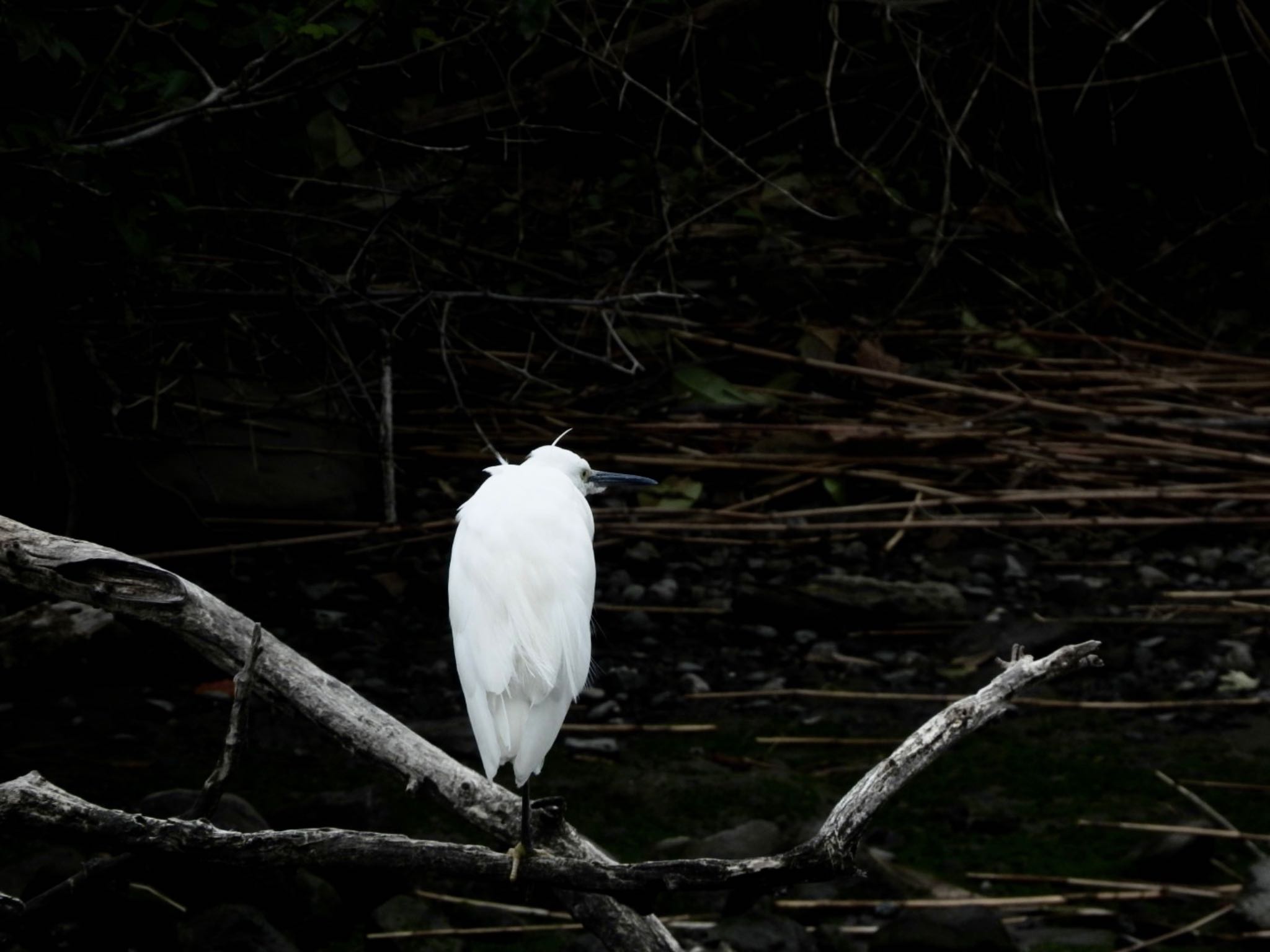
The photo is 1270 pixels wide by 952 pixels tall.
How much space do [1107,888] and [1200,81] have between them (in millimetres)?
5898

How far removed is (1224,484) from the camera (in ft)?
18.3

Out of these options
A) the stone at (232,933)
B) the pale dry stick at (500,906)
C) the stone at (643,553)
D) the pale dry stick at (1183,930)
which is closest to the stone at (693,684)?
the stone at (643,553)

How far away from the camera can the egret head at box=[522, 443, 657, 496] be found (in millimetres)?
3012

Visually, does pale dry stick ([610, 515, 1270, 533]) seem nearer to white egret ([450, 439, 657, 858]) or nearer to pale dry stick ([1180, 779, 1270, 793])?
pale dry stick ([1180, 779, 1270, 793])

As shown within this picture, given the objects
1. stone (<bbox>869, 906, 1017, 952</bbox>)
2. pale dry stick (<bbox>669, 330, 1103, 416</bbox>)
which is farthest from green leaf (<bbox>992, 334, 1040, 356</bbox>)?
stone (<bbox>869, 906, 1017, 952</bbox>)

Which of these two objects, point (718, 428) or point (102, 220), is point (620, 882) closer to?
point (102, 220)

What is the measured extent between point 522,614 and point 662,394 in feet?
12.6

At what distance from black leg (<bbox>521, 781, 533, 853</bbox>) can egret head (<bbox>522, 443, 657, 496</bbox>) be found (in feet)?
2.40

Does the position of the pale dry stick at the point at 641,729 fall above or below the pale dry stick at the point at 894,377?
below

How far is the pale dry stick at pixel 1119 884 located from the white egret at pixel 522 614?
135 centimetres

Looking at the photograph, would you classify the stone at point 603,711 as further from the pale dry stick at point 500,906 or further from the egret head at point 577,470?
the egret head at point 577,470

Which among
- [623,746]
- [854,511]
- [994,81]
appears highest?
[994,81]

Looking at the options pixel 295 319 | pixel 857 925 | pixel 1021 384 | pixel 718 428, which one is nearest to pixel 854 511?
pixel 718 428

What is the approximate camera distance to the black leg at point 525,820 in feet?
7.94
